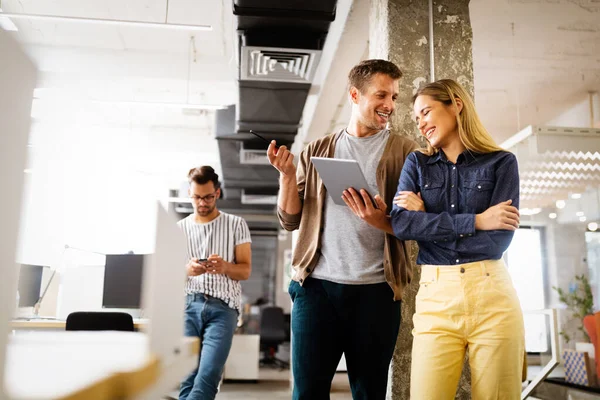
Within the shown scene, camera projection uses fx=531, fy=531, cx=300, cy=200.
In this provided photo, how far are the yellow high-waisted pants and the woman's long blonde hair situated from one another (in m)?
0.40

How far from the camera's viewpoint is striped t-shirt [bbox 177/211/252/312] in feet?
9.08

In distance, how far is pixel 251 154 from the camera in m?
7.19

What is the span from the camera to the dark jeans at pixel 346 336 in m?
1.84

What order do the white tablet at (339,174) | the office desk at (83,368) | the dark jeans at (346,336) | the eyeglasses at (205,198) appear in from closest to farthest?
1. the office desk at (83,368)
2. the white tablet at (339,174)
3. the dark jeans at (346,336)
4. the eyeglasses at (205,198)

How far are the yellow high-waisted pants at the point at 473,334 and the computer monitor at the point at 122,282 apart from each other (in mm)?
2831

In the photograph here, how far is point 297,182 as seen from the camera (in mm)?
2119

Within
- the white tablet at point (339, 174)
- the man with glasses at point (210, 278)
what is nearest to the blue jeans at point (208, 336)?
the man with glasses at point (210, 278)

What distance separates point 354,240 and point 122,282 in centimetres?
260

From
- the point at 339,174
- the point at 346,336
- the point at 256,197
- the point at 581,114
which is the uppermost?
the point at 581,114

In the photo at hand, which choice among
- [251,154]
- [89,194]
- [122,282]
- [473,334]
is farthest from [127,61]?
[473,334]

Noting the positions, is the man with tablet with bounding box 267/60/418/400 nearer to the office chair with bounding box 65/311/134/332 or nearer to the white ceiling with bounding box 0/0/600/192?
the office chair with bounding box 65/311/134/332

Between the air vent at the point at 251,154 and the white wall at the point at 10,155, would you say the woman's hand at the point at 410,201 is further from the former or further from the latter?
the air vent at the point at 251,154

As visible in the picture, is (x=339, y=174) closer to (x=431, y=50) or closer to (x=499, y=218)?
(x=499, y=218)

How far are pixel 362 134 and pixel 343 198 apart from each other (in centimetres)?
37
